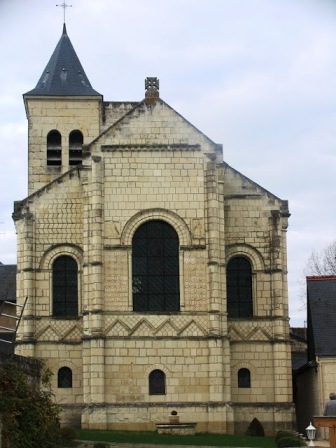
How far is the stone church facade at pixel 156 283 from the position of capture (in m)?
40.3

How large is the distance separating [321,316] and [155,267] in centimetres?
754

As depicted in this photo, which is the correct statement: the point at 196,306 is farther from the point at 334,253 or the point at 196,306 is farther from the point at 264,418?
the point at 334,253

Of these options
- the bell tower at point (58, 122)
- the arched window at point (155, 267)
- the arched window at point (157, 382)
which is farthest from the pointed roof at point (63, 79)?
the arched window at point (157, 382)

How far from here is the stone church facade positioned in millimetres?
40344

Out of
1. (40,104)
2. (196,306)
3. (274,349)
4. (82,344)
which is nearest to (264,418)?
(274,349)

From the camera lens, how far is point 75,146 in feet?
Result: 171

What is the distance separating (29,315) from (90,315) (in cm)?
273

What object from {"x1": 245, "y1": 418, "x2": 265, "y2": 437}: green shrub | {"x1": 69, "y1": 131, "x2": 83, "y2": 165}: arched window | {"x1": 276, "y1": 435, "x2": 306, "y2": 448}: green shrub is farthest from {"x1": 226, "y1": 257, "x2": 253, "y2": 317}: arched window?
{"x1": 69, "y1": 131, "x2": 83, "y2": 165}: arched window

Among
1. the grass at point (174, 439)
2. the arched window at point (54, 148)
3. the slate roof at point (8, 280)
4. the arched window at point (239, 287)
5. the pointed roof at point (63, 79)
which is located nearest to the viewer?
the grass at point (174, 439)

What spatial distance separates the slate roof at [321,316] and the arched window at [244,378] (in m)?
2.92

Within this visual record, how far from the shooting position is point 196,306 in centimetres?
4112

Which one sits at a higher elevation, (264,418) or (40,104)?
(40,104)

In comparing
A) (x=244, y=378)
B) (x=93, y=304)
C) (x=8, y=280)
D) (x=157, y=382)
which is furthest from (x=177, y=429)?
(x=8, y=280)

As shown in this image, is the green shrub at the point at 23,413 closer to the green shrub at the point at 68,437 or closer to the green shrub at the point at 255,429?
the green shrub at the point at 68,437
